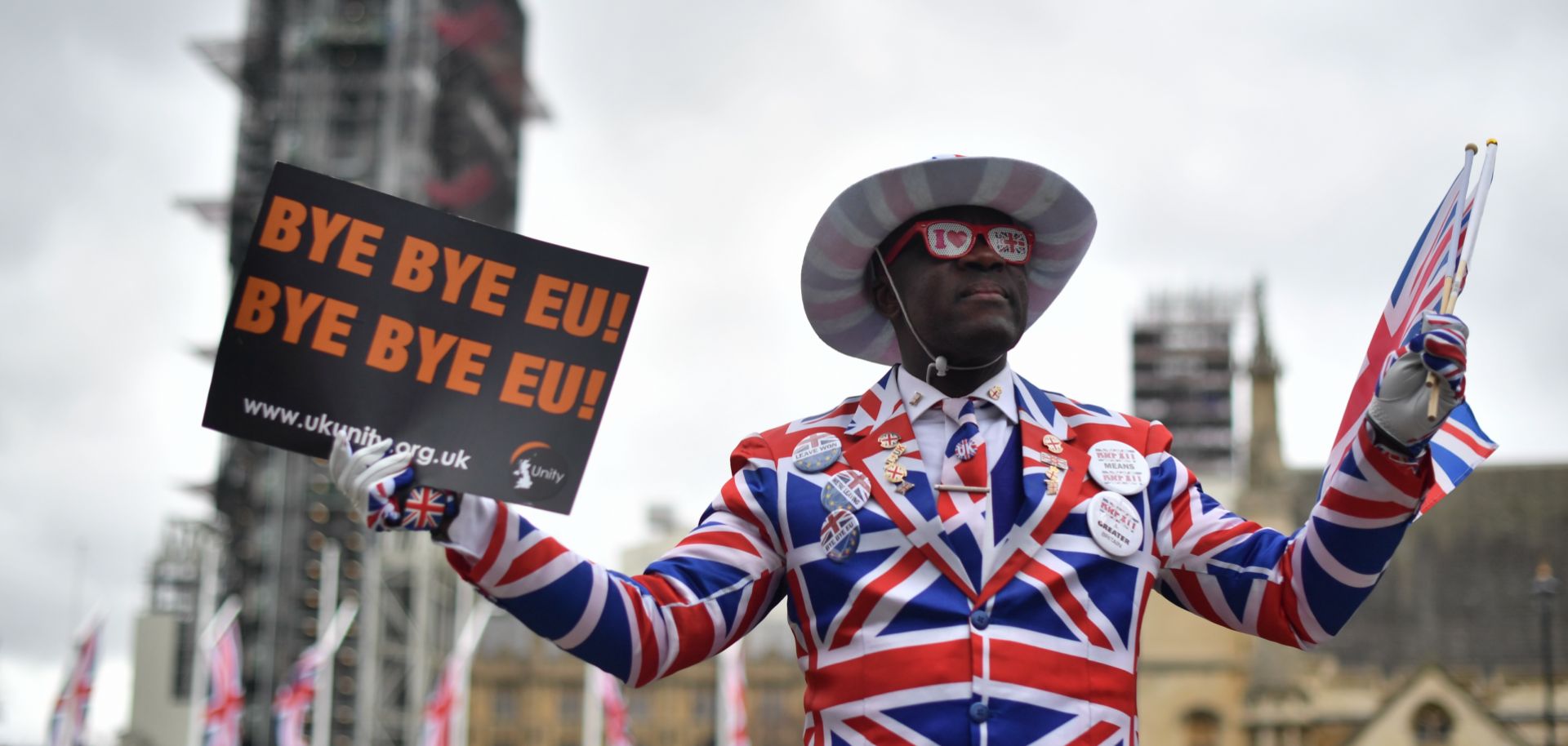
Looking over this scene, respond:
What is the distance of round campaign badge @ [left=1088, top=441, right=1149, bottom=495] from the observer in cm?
384

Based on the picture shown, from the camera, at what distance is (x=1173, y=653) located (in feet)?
180

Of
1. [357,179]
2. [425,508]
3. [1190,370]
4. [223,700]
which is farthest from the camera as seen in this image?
[1190,370]

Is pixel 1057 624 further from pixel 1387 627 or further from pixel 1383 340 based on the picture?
pixel 1387 627

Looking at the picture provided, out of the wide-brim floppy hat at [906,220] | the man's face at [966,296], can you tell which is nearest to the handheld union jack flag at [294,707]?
the wide-brim floppy hat at [906,220]

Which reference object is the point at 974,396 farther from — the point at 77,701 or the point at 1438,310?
the point at 77,701

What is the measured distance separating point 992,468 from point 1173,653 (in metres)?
53.1

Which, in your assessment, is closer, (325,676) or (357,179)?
(325,676)

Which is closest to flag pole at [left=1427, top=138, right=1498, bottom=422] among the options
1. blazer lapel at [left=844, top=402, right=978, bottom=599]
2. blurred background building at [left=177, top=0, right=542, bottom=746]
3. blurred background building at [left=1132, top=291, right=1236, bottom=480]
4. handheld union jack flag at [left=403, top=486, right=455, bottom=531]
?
blazer lapel at [left=844, top=402, right=978, bottom=599]

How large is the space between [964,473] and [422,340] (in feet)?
3.99

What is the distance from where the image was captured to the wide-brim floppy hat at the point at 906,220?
3959 mm

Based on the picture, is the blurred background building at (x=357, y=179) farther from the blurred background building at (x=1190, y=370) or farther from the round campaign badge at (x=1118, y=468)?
the round campaign badge at (x=1118, y=468)

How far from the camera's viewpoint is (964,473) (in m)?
3.82

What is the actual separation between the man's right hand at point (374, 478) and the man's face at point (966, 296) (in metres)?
1.23

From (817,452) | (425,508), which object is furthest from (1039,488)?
(425,508)
